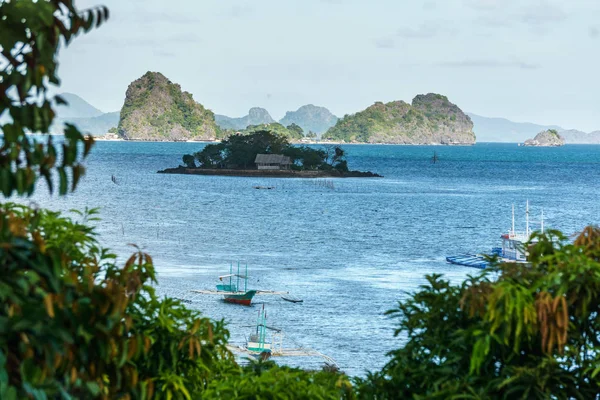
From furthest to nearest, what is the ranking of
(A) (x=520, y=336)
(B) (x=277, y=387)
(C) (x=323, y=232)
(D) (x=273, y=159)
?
(D) (x=273, y=159)
(C) (x=323, y=232)
(B) (x=277, y=387)
(A) (x=520, y=336)

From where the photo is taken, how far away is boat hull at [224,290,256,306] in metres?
35.2

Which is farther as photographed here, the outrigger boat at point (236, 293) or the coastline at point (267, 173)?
the coastline at point (267, 173)

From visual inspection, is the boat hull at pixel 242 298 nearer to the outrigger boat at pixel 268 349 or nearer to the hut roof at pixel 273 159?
the outrigger boat at pixel 268 349

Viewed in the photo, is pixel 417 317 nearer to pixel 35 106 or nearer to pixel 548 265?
pixel 548 265

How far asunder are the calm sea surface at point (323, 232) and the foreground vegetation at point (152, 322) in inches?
440

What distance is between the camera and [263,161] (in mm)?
136625

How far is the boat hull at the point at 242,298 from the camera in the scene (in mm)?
35162

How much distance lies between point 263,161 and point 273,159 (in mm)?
1622

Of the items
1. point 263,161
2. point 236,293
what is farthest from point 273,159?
point 236,293

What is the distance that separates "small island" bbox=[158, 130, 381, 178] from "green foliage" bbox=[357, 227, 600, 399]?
411 ft

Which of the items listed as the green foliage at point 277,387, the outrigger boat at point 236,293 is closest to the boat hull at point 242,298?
the outrigger boat at point 236,293

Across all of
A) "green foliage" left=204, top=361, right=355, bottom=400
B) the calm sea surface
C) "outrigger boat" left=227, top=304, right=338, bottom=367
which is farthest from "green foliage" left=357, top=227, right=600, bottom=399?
Answer: "outrigger boat" left=227, top=304, right=338, bottom=367

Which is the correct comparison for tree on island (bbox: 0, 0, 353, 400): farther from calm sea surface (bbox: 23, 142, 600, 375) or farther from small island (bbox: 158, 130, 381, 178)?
small island (bbox: 158, 130, 381, 178)

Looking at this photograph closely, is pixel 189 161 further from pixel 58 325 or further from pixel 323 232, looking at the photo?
pixel 58 325
